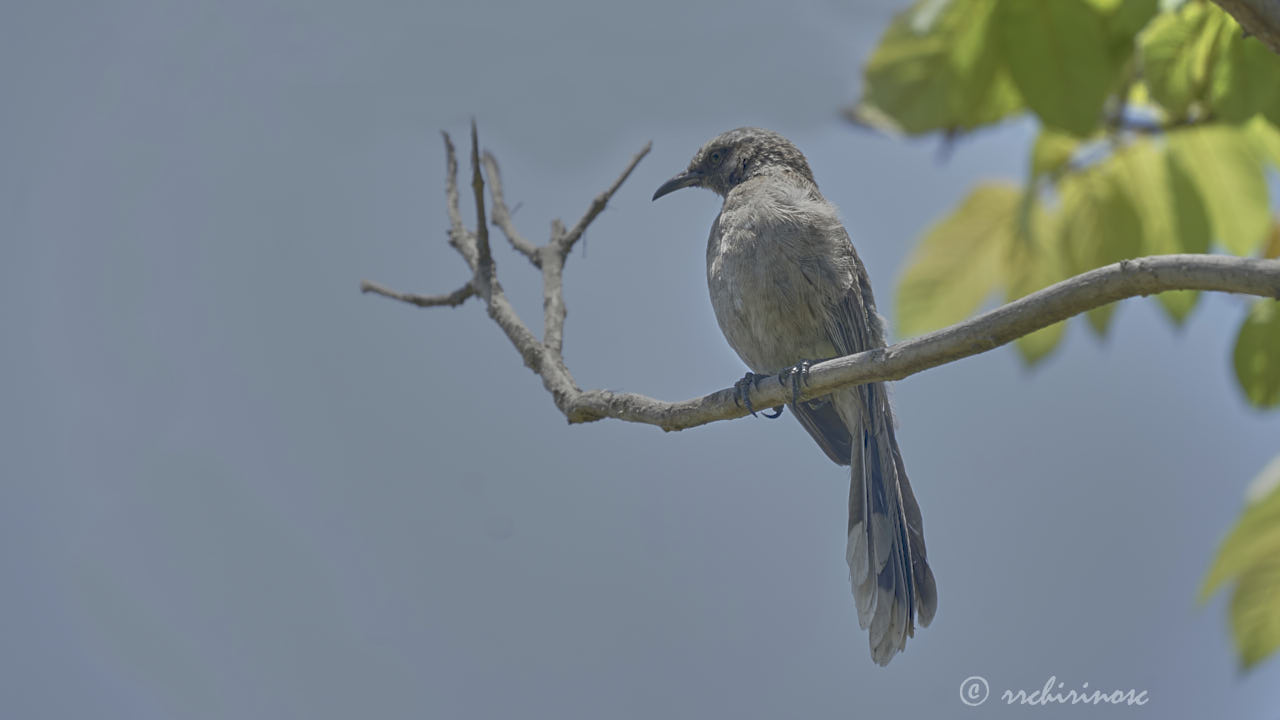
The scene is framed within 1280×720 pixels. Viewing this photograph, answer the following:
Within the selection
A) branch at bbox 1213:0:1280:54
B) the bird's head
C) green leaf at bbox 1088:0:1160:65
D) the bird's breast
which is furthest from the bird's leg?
the bird's head

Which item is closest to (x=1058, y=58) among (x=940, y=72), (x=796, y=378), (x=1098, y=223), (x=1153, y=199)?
(x=940, y=72)

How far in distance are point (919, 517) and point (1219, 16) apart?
83.5 inches

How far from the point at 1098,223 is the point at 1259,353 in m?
0.82

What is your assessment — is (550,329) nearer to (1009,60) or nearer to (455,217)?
(455,217)

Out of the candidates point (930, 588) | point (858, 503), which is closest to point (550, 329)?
point (858, 503)

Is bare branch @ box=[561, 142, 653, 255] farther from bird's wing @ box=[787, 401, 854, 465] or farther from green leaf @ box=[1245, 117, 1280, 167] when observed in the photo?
Answer: green leaf @ box=[1245, 117, 1280, 167]

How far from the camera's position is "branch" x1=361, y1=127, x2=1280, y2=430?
2381 millimetres

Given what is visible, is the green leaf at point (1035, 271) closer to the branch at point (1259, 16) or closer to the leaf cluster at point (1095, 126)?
the leaf cluster at point (1095, 126)

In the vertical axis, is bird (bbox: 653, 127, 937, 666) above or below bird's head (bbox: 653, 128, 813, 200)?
below

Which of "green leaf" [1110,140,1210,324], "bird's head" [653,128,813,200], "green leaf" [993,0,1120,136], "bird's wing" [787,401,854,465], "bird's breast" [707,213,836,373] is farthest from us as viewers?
"bird's head" [653,128,813,200]

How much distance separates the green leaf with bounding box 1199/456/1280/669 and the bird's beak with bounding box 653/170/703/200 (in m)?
3.32

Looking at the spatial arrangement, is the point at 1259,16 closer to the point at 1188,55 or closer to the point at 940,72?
the point at 1188,55

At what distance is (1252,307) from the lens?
3.20 m

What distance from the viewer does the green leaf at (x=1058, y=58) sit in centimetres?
311
